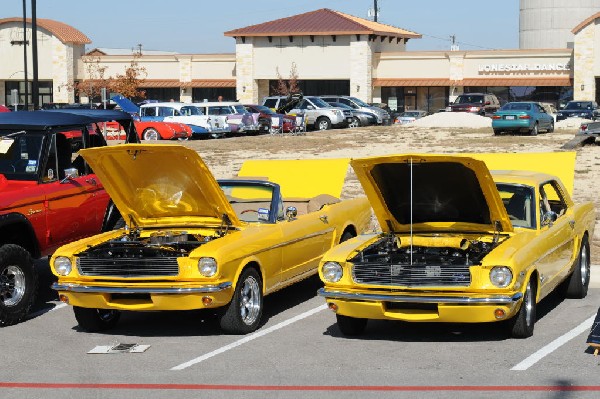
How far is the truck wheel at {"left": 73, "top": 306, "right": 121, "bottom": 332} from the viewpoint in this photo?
36.0ft

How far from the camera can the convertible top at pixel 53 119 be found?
12.8m

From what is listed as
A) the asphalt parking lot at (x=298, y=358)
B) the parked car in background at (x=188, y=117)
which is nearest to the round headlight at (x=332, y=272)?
the asphalt parking lot at (x=298, y=358)

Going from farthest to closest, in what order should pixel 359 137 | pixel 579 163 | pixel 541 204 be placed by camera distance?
pixel 359 137
pixel 579 163
pixel 541 204

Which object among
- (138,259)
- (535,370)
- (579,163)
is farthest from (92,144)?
(579,163)

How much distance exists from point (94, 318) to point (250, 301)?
61.0 inches

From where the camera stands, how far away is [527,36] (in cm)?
9175

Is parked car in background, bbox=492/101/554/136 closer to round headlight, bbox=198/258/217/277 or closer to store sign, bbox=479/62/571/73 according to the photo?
store sign, bbox=479/62/571/73

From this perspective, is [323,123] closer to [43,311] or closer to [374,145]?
[374,145]

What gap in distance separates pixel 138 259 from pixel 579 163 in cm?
1800

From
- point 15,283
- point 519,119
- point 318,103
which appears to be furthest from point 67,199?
point 318,103

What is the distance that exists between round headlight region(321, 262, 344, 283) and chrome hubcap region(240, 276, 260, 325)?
34.1 inches

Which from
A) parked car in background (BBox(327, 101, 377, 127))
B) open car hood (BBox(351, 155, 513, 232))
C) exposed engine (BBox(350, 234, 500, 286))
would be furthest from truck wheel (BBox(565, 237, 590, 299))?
parked car in background (BBox(327, 101, 377, 127))

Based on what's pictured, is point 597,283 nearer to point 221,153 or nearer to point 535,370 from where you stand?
point 535,370

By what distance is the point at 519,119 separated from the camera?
3878cm
